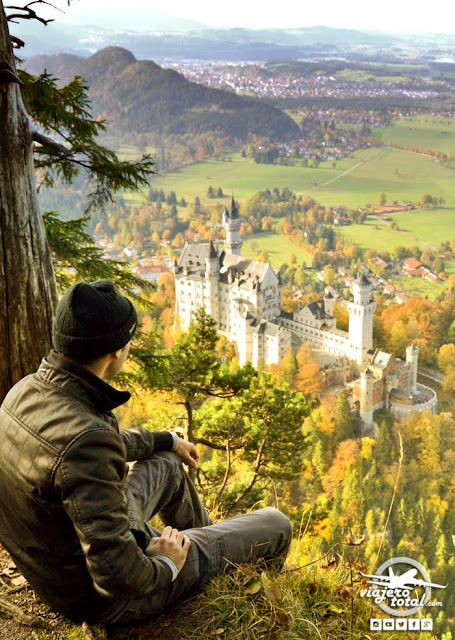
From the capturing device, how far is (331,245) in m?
42.1

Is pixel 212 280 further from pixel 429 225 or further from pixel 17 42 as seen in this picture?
pixel 17 42

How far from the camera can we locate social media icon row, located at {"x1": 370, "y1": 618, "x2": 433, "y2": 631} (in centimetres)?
191

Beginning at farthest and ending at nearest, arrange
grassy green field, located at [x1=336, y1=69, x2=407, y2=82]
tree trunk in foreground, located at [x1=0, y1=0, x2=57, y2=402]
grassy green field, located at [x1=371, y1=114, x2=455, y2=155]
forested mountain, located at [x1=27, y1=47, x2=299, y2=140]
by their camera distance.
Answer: forested mountain, located at [x1=27, y1=47, x2=299, y2=140] → grassy green field, located at [x1=336, y1=69, x2=407, y2=82] → grassy green field, located at [x1=371, y1=114, x2=455, y2=155] → tree trunk in foreground, located at [x1=0, y1=0, x2=57, y2=402]

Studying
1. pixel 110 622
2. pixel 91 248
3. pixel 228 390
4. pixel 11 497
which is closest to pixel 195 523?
pixel 110 622

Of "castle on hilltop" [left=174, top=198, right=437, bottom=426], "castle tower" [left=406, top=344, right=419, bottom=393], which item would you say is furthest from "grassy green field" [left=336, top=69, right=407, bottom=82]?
"castle tower" [left=406, top=344, right=419, bottom=393]

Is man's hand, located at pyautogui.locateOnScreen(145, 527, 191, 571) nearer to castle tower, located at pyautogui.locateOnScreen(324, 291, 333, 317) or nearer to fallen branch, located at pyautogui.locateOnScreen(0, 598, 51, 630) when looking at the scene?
fallen branch, located at pyautogui.locateOnScreen(0, 598, 51, 630)

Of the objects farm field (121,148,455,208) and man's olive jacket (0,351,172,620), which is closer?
man's olive jacket (0,351,172,620)

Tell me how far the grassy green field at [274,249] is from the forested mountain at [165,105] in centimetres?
1486

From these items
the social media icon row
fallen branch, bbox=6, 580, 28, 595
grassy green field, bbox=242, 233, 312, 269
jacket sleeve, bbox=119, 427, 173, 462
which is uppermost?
jacket sleeve, bbox=119, 427, 173, 462

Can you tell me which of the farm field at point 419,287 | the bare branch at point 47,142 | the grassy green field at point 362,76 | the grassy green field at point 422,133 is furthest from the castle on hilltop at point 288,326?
the grassy green field at point 362,76

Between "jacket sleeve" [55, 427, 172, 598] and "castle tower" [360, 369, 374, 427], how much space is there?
24.2m

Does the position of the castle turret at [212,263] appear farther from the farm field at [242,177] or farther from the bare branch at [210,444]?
the bare branch at [210,444]

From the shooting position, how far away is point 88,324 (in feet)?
4.85

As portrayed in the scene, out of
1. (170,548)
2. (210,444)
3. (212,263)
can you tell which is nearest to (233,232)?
(212,263)
